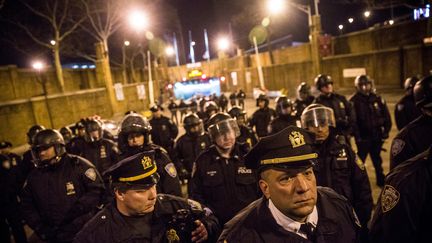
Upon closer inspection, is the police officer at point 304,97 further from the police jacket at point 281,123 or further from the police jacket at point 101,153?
the police jacket at point 101,153

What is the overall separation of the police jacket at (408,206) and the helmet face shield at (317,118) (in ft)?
5.66

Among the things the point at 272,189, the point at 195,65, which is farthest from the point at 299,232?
the point at 195,65

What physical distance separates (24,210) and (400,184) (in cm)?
398

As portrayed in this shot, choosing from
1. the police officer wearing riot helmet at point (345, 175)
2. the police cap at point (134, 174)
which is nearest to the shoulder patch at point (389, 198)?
the police officer wearing riot helmet at point (345, 175)

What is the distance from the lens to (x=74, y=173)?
4.07 metres

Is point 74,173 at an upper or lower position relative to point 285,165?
lower

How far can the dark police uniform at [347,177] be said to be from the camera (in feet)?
11.0

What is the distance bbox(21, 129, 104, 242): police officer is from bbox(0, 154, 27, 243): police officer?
2.16 metres

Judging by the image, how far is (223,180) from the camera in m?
3.85

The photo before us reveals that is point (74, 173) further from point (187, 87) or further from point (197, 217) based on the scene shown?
point (187, 87)

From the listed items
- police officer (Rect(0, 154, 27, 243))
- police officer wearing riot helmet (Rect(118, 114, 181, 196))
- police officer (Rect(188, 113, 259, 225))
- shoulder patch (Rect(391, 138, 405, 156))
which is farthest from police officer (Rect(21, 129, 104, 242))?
shoulder patch (Rect(391, 138, 405, 156))

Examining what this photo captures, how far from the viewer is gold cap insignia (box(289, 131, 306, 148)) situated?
6.45 feet

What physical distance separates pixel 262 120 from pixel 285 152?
695cm

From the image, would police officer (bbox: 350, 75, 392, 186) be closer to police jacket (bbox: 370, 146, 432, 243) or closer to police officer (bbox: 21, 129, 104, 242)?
police jacket (bbox: 370, 146, 432, 243)
